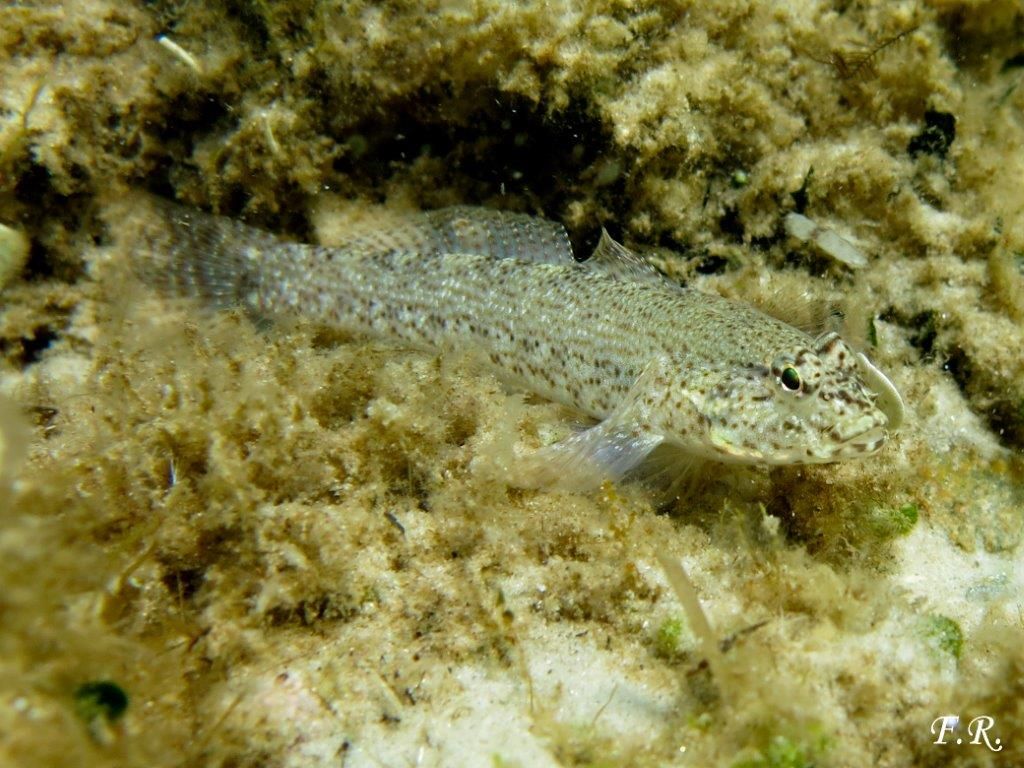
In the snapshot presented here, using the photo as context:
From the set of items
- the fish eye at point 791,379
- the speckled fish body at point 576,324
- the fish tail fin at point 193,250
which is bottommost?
the fish tail fin at point 193,250

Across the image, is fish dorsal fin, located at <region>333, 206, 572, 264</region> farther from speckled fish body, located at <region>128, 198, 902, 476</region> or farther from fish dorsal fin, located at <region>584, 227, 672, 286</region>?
fish dorsal fin, located at <region>584, 227, 672, 286</region>

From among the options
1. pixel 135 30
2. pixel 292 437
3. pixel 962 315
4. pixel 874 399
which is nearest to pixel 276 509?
pixel 292 437

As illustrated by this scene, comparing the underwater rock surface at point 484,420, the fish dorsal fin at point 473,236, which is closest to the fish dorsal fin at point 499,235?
the fish dorsal fin at point 473,236

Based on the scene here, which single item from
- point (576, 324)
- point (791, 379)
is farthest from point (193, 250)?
point (791, 379)

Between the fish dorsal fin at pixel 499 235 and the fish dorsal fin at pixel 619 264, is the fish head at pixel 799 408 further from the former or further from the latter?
the fish dorsal fin at pixel 499 235

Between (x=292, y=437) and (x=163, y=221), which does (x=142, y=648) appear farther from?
(x=163, y=221)
